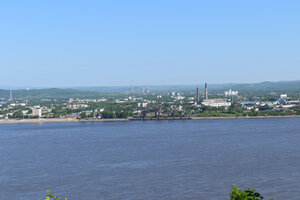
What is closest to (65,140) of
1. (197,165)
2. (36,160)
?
(36,160)

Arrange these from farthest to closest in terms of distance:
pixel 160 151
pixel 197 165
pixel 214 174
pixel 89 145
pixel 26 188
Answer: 1. pixel 89 145
2. pixel 160 151
3. pixel 197 165
4. pixel 214 174
5. pixel 26 188

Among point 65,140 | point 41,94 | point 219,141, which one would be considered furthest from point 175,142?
point 41,94

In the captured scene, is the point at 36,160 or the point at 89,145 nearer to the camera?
the point at 36,160

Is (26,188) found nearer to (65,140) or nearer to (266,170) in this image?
(266,170)

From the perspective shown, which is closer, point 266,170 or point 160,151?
point 266,170

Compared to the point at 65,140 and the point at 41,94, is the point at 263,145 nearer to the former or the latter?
the point at 65,140

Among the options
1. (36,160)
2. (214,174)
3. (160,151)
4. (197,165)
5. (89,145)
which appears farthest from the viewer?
(89,145)
